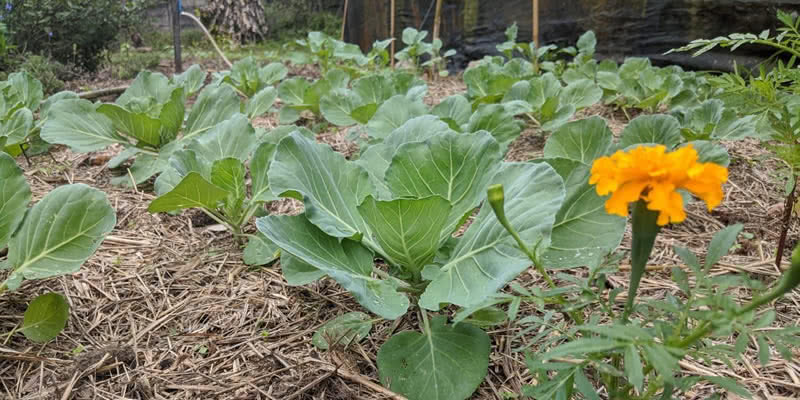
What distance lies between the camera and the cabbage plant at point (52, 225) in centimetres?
116

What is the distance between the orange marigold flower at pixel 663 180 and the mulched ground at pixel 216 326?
1.46 ft

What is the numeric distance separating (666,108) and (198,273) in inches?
110

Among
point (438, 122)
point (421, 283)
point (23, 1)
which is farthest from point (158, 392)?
point (23, 1)

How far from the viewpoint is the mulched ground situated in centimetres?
102

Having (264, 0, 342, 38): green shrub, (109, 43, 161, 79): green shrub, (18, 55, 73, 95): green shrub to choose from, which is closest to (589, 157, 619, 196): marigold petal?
(18, 55, 73, 95): green shrub

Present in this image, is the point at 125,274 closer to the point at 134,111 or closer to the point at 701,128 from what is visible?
the point at 134,111

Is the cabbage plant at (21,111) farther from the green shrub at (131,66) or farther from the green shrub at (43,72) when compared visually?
the green shrub at (131,66)

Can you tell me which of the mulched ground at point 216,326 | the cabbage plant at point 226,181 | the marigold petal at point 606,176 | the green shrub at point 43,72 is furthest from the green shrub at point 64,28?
the marigold petal at point 606,176

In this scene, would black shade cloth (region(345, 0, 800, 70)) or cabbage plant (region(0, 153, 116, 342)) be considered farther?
black shade cloth (region(345, 0, 800, 70))

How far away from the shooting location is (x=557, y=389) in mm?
718

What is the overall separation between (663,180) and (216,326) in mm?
1059

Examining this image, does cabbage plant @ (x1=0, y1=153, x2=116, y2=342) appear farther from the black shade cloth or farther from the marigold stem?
the black shade cloth

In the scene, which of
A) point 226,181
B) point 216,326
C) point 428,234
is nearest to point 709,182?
point 428,234

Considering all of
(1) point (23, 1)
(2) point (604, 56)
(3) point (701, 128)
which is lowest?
(3) point (701, 128)
